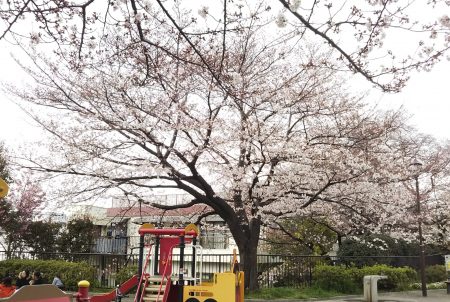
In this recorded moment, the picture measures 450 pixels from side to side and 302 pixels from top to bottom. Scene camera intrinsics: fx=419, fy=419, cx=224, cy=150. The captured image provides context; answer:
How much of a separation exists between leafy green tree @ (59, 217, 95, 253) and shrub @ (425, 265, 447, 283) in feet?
57.2

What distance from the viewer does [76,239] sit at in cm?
2017

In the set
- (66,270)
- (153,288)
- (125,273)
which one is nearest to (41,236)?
(66,270)

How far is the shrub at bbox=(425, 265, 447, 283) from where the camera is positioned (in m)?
22.1

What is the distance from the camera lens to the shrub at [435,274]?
22109 millimetres

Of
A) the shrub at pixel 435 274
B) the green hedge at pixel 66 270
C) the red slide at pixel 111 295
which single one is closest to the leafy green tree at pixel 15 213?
the green hedge at pixel 66 270

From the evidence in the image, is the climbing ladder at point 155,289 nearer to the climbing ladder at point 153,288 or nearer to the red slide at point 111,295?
the climbing ladder at point 153,288

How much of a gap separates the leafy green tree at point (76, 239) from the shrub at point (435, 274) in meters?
17.4

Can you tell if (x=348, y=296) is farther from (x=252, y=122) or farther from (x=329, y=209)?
(x=252, y=122)

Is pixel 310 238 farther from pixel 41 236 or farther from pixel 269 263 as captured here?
pixel 41 236

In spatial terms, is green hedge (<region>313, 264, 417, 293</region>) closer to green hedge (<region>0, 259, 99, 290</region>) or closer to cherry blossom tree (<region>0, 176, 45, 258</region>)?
green hedge (<region>0, 259, 99, 290</region>)

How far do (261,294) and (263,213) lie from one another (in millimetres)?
2611

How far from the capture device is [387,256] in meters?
18.5

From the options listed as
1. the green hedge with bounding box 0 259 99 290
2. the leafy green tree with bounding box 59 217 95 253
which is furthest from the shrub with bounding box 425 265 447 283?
the leafy green tree with bounding box 59 217 95 253

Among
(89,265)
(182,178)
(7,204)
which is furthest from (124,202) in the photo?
(7,204)
